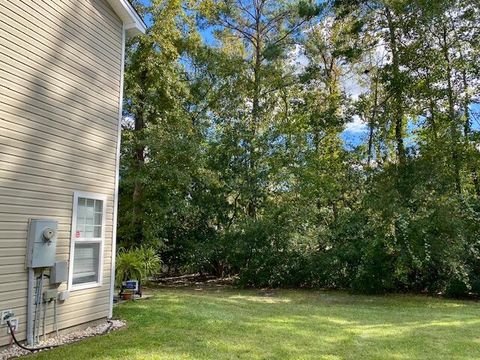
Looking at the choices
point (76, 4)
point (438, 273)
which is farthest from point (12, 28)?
point (438, 273)

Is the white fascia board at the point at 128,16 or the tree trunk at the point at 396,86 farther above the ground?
the tree trunk at the point at 396,86

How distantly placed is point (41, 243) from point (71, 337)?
129 centimetres

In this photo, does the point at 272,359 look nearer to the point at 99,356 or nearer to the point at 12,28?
the point at 99,356

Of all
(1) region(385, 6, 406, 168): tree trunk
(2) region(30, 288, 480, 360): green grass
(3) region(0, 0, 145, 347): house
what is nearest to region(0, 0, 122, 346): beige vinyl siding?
(3) region(0, 0, 145, 347): house

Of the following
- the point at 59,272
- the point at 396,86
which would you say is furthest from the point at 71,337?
the point at 396,86

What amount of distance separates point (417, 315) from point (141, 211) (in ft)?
26.0

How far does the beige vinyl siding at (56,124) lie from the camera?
170 inches

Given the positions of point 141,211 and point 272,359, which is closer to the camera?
point 272,359

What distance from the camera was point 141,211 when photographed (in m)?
11.8

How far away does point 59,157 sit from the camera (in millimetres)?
4980

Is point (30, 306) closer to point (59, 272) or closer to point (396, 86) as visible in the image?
point (59, 272)

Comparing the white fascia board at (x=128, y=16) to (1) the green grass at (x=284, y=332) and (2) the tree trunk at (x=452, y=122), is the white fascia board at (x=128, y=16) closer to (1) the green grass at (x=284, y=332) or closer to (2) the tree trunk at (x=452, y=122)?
(1) the green grass at (x=284, y=332)

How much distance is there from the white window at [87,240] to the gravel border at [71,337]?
57cm

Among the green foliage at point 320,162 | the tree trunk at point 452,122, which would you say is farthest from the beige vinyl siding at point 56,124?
the tree trunk at point 452,122
